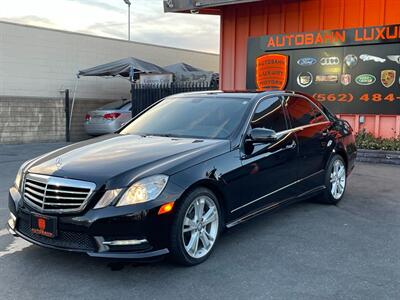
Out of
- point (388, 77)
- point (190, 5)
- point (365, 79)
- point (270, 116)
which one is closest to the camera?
point (270, 116)

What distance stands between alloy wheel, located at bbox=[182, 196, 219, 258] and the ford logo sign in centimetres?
798

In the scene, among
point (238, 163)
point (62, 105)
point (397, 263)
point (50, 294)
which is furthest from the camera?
point (62, 105)

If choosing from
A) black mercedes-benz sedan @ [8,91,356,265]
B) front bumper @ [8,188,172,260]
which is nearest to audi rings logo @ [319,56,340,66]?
black mercedes-benz sedan @ [8,91,356,265]

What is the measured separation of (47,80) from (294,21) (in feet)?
26.9

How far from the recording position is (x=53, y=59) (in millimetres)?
15102

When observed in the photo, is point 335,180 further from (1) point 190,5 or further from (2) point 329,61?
(1) point 190,5

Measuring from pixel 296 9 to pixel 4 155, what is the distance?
27.2 feet

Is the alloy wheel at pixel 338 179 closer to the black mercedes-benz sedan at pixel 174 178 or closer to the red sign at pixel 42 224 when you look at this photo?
the black mercedes-benz sedan at pixel 174 178

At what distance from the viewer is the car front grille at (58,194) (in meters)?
3.64

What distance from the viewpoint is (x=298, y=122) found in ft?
18.5

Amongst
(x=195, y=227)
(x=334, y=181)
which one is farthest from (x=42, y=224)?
(x=334, y=181)

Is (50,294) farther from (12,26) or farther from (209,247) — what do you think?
(12,26)

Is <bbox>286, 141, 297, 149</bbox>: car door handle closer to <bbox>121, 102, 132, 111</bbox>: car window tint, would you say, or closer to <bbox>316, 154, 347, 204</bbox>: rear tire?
<bbox>316, 154, 347, 204</bbox>: rear tire

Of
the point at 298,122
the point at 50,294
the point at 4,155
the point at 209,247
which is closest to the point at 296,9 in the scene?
the point at 298,122
